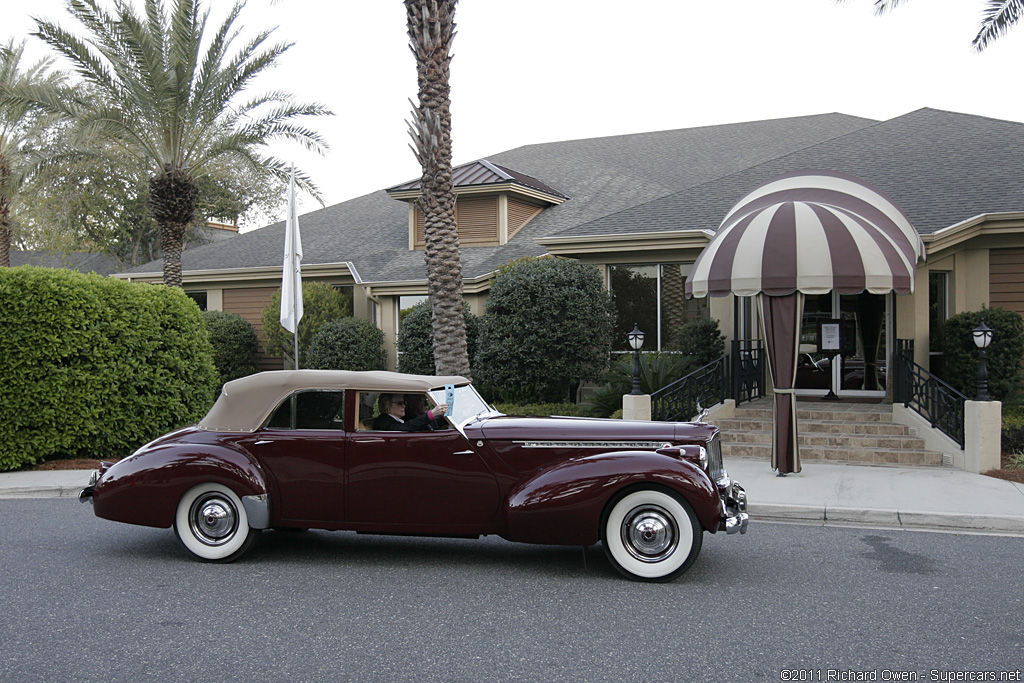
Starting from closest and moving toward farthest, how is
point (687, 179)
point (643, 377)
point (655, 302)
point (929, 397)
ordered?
point (929, 397) → point (643, 377) → point (655, 302) → point (687, 179)

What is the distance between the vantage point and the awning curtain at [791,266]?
1105cm

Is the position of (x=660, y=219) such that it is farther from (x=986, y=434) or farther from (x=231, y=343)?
(x=231, y=343)

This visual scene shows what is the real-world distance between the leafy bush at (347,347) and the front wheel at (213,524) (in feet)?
40.5

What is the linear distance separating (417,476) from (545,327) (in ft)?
31.2

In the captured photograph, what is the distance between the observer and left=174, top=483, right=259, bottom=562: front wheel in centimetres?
703

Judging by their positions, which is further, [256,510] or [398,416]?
[398,416]

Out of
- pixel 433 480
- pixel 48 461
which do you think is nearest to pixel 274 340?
pixel 48 461

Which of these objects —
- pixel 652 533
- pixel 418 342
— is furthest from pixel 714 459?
pixel 418 342

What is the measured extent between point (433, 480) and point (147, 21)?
52.1ft

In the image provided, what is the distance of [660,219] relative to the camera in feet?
57.8

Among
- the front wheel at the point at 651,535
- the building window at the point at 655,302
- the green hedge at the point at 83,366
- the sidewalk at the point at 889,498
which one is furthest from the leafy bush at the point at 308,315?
the front wheel at the point at 651,535

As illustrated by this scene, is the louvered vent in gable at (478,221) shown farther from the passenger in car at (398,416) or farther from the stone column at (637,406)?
the passenger in car at (398,416)

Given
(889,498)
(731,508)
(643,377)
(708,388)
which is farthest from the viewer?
(643,377)

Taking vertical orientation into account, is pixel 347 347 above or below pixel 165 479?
above
